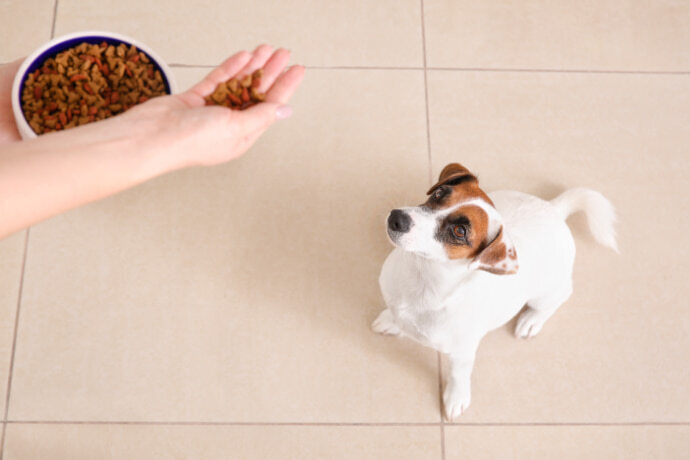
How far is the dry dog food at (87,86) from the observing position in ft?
3.88

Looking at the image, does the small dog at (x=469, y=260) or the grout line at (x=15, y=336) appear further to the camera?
the grout line at (x=15, y=336)

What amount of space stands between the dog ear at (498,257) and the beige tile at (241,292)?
53cm

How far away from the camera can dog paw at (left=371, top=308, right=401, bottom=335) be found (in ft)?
4.73

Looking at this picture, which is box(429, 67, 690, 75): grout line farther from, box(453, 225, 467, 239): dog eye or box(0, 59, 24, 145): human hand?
box(0, 59, 24, 145): human hand

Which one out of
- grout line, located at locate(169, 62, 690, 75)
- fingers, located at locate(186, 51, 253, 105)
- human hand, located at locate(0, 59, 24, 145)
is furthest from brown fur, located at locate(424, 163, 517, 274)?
human hand, located at locate(0, 59, 24, 145)

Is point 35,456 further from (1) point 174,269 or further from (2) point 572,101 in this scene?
(2) point 572,101

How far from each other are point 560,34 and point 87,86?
51.7 inches

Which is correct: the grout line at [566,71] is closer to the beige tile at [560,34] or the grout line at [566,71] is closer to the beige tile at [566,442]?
the beige tile at [560,34]

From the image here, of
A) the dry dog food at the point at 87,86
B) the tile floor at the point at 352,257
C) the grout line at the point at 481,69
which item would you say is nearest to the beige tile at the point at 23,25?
the tile floor at the point at 352,257

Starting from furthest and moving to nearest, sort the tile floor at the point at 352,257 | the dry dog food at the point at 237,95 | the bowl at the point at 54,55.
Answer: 1. the tile floor at the point at 352,257
2. the bowl at the point at 54,55
3. the dry dog food at the point at 237,95

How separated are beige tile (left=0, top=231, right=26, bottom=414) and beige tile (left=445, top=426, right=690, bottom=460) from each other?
1078mm

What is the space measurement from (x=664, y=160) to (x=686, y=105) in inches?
7.6

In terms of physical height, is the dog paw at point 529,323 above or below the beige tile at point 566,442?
above

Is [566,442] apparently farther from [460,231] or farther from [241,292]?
[241,292]
